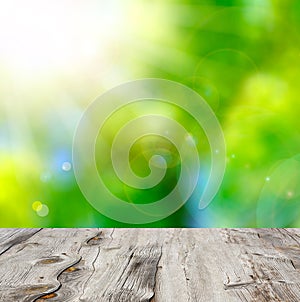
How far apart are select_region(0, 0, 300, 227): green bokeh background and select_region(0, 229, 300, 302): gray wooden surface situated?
219mm

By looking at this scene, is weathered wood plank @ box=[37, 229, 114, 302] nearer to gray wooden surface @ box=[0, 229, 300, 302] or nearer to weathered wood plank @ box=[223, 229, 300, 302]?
gray wooden surface @ box=[0, 229, 300, 302]

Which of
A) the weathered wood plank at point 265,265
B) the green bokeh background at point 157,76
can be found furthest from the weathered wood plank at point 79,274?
the green bokeh background at point 157,76

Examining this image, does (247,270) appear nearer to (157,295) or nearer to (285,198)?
(157,295)

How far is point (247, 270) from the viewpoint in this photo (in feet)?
3.98

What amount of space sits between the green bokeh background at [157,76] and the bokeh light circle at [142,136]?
0.03 meters

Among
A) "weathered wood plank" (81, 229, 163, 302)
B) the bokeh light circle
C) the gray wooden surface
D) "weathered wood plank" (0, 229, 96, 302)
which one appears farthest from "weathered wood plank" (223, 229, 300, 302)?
"weathered wood plank" (0, 229, 96, 302)

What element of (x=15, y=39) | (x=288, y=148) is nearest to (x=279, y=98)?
(x=288, y=148)

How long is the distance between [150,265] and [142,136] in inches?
30.1

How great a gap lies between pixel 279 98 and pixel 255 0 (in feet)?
1.25

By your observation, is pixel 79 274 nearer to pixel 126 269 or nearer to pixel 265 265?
pixel 126 269

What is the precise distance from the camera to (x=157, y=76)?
6.33 feet

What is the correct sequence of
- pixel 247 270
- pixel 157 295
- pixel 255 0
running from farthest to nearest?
pixel 255 0 → pixel 247 270 → pixel 157 295

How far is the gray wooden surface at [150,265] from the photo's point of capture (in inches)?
40.5

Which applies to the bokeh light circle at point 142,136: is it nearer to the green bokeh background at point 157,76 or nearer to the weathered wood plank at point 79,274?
the green bokeh background at point 157,76
